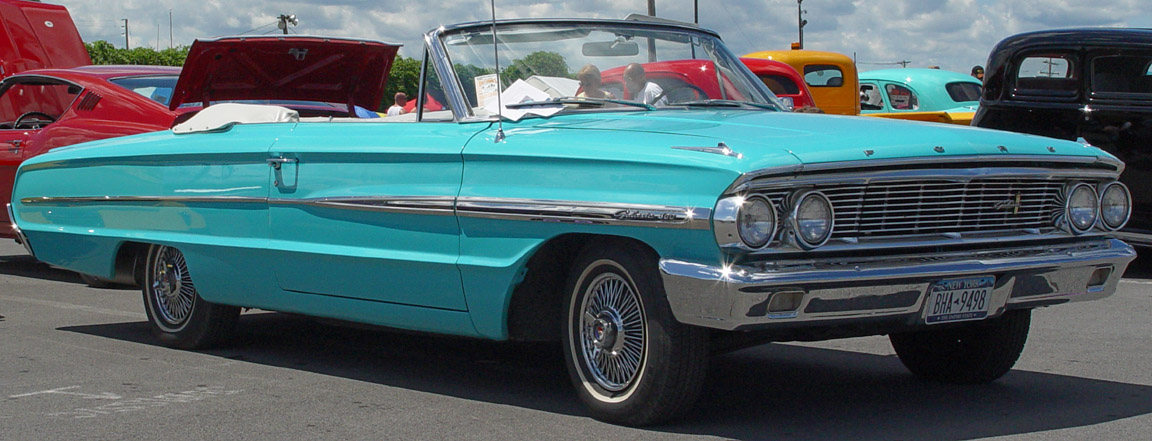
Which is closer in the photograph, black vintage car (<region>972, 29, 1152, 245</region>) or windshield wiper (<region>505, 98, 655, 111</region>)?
windshield wiper (<region>505, 98, 655, 111</region>)

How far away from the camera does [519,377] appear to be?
593cm

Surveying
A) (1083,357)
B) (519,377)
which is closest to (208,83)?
(519,377)

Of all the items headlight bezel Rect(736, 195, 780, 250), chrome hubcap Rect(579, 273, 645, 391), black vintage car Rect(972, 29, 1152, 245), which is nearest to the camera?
headlight bezel Rect(736, 195, 780, 250)

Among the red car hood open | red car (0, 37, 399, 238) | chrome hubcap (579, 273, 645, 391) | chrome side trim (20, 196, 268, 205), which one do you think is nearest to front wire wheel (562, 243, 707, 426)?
chrome hubcap (579, 273, 645, 391)

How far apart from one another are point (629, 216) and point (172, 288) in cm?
331

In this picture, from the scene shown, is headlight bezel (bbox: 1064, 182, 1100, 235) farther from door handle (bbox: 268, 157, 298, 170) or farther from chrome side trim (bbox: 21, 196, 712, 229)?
door handle (bbox: 268, 157, 298, 170)

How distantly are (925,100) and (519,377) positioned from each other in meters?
12.8

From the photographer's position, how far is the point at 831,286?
4344 mm

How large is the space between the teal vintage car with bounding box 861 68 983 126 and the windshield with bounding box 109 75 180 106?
9.87 metres

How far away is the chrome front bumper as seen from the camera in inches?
168

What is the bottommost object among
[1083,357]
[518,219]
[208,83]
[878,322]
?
[1083,357]

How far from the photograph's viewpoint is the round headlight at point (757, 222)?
4262 millimetres

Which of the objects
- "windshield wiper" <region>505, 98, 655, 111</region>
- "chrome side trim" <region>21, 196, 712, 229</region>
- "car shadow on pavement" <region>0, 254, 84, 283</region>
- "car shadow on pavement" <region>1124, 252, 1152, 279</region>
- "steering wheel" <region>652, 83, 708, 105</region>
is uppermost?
"steering wheel" <region>652, 83, 708, 105</region>

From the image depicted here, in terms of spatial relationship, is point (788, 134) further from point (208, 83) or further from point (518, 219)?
point (208, 83)
